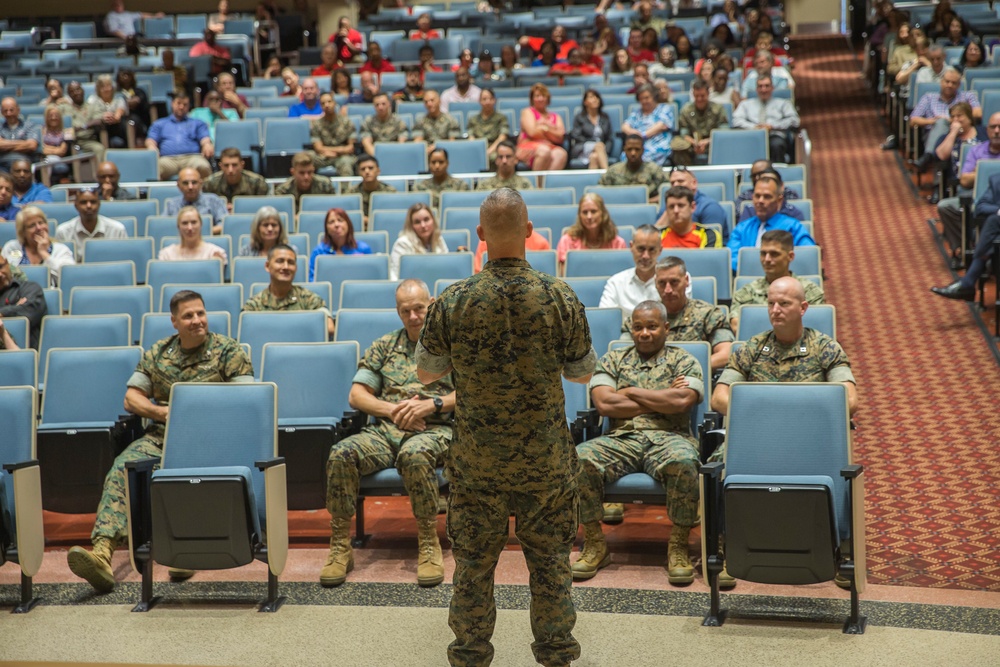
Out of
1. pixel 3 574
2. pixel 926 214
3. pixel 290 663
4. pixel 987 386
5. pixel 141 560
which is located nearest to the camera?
pixel 290 663

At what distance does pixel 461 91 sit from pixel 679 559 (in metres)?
7.11

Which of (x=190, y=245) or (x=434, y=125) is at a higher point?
(x=434, y=125)

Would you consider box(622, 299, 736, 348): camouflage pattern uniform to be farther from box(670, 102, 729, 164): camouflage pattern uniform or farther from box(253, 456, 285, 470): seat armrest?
box(670, 102, 729, 164): camouflage pattern uniform

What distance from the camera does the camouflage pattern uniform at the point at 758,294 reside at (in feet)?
16.4

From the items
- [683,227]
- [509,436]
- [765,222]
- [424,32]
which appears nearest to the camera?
[509,436]

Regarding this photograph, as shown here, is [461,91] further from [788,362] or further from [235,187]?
[788,362]

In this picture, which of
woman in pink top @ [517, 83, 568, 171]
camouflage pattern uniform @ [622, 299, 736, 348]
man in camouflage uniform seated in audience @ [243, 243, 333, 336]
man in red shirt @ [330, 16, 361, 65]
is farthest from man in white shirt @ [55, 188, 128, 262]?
man in red shirt @ [330, 16, 361, 65]

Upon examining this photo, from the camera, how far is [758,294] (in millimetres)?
5109

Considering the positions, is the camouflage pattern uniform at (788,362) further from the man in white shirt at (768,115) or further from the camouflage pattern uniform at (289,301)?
the man in white shirt at (768,115)

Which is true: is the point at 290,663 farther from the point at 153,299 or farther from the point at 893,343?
the point at 893,343

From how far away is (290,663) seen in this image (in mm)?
3287

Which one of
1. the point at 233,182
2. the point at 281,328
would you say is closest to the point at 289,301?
the point at 281,328

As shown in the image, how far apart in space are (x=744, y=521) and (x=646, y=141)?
5621mm

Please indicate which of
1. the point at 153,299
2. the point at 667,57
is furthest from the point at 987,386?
the point at 667,57
